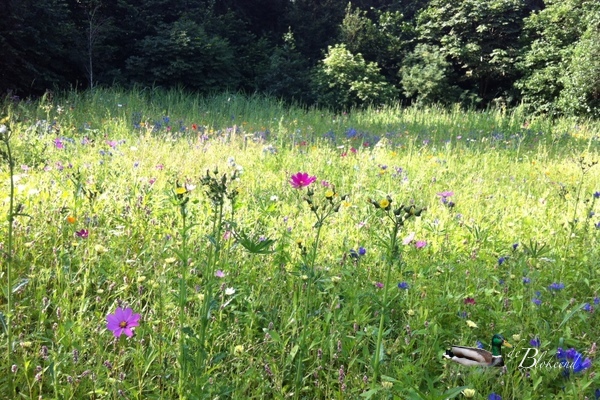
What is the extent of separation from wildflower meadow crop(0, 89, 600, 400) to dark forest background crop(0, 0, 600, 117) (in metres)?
6.15

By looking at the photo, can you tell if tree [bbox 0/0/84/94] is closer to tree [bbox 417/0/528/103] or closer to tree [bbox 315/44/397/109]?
tree [bbox 315/44/397/109]

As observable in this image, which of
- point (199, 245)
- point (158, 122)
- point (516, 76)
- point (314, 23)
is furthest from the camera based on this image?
point (314, 23)

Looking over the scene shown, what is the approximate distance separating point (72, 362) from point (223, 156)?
2378 mm

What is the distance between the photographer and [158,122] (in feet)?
16.1

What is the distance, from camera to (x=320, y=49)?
523 inches

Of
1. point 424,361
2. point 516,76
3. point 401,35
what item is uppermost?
point 401,35

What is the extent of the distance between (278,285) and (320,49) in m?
12.8

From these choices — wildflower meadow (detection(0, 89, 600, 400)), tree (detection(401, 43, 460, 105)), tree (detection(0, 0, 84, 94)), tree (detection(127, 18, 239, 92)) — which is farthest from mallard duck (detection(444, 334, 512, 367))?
tree (detection(401, 43, 460, 105))

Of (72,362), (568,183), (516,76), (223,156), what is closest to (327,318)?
(72,362)

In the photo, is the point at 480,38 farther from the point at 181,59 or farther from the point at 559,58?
the point at 181,59

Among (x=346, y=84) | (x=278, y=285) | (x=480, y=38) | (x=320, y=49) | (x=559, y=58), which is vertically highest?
(x=480, y=38)

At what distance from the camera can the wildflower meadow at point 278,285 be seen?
1.00 m

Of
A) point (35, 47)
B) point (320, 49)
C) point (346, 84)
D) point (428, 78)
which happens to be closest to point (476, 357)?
point (35, 47)

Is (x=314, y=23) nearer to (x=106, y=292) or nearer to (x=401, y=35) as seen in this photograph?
(x=401, y=35)
